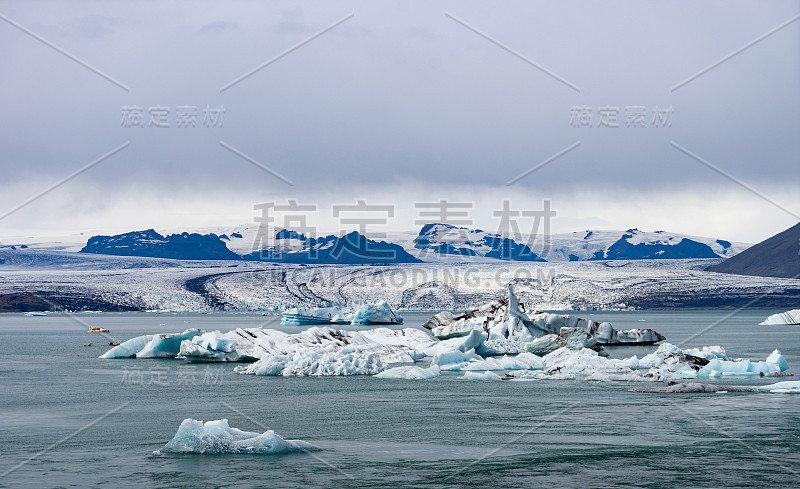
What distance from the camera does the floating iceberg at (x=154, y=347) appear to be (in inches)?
1314

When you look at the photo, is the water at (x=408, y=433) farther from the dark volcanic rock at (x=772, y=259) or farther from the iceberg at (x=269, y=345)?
the dark volcanic rock at (x=772, y=259)

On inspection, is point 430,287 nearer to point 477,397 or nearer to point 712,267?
point 712,267

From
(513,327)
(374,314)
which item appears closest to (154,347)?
(513,327)

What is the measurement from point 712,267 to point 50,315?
124315 mm

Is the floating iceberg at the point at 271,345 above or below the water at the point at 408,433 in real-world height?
above

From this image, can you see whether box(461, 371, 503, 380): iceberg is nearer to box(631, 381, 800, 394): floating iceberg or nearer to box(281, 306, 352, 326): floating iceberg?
box(631, 381, 800, 394): floating iceberg

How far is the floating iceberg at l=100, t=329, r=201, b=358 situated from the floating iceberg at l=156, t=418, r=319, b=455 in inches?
832

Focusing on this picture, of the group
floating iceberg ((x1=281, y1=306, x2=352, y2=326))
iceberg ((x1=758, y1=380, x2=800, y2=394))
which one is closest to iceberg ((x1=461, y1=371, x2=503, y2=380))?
iceberg ((x1=758, y1=380, x2=800, y2=394))

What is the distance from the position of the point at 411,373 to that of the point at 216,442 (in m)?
12.7

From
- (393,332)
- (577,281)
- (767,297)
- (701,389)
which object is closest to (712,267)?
(767,297)

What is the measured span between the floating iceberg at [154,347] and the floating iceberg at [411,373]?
1071 centimetres

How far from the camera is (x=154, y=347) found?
33.9 m

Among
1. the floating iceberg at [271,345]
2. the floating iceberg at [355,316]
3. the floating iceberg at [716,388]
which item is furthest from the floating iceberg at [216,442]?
the floating iceberg at [355,316]

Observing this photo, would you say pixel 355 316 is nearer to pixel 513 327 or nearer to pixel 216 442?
pixel 513 327
